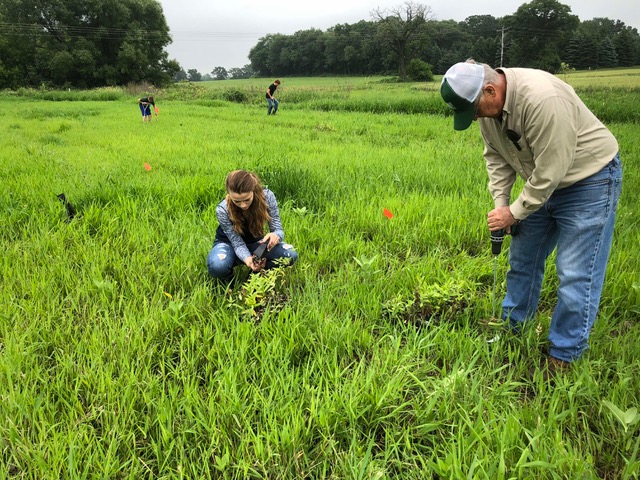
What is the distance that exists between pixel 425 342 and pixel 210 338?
126cm

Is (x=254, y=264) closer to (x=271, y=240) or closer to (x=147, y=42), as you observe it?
(x=271, y=240)

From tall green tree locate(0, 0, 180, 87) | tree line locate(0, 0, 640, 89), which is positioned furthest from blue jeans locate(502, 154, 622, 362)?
tall green tree locate(0, 0, 180, 87)

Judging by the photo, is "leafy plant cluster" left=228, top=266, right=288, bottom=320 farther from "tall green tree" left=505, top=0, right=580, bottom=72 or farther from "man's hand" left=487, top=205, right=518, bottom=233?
"tall green tree" left=505, top=0, right=580, bottom=72

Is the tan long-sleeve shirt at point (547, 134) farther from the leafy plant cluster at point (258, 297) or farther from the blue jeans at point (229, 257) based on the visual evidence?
the blue jeans at point (229, 257)

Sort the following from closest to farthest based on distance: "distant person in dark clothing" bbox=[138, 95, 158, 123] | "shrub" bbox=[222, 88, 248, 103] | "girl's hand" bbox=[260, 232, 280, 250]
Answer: "girl's hand" bbox=[260, 232, 280, 250], "distant person in dark clothing" bbox=[138, 95, 158, 123], "shrub" bbox=[222, 88, 248, 103]

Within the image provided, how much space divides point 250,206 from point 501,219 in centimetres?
170

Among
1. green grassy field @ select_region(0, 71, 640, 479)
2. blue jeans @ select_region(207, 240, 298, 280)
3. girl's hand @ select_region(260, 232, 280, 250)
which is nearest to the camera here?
green grassy field @ select_region(0, 71, 640, 479)

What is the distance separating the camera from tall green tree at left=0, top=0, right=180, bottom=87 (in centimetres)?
4225

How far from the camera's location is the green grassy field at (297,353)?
1610mm

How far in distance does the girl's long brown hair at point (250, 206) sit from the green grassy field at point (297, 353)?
1.44 ft

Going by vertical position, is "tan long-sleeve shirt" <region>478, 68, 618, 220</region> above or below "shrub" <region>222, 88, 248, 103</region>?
below

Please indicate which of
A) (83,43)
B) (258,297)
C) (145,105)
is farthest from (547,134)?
(83,43)

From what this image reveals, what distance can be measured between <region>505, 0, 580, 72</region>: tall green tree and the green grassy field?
45395 mm

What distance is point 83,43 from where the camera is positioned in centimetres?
4353
